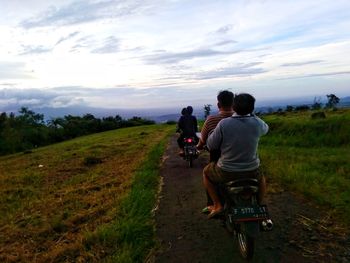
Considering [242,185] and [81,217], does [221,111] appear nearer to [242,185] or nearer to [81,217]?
[242,185]

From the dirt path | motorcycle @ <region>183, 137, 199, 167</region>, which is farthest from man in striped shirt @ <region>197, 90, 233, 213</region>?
motorcycle @ <region>183, 137, 199, 167</region>

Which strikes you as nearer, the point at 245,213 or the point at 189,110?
the point at 245,213

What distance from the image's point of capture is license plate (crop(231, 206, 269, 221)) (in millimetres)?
5273

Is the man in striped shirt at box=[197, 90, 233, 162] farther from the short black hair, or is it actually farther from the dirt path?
the dirt path

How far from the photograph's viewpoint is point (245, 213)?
5312 millimetres

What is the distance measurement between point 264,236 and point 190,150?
7.74 metres

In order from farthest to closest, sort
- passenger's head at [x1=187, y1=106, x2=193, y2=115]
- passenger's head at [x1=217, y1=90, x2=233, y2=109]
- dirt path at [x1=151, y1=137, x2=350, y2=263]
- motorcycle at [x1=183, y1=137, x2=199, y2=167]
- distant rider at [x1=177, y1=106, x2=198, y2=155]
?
distant rider at [x1=177, y1=106, x2=198, y2=155] < passenger's head at [x1=187, y1=106, x2=193, y2=115] < motorcycle at [x1=183, y1=137, x2=199, y2=167] < passenger's head at [x1=217, y1=90, x2=233, y2=109] < dirt path at [x1=151, y1=137, x2=350, y2=263]

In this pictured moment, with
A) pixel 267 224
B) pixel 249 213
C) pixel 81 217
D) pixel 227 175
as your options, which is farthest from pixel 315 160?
pixel 249 213

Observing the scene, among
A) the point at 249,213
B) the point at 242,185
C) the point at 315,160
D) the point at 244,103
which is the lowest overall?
the point at 315,160

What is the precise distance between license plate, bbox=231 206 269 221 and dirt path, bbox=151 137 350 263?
27.2 inches

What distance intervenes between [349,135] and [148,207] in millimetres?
10991

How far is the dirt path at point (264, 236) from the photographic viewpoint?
5695mm

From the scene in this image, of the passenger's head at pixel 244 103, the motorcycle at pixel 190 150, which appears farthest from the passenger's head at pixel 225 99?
the motorcycle at pixel 190 150

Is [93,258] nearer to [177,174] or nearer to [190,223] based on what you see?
[190,223]
